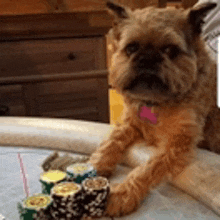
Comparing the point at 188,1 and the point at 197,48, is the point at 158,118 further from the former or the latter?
the point at 188,1

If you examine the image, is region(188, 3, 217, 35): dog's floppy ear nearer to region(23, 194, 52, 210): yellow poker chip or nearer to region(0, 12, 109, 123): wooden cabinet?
region(23, 194, 52, 210): yellow poker chip

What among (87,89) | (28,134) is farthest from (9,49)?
(28,134)

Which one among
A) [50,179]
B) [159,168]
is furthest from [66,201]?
[159,168]

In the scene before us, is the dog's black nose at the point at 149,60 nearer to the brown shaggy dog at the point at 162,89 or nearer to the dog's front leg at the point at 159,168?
the brown shaggy dog at the point at 162,89

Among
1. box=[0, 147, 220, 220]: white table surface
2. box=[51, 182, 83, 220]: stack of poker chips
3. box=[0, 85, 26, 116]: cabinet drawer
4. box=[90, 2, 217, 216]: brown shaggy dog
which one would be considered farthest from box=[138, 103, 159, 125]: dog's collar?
box=[0, 85, 26, 116]: cabinet drawer

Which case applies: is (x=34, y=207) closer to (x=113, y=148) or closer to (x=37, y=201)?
(x=37, y=201)
